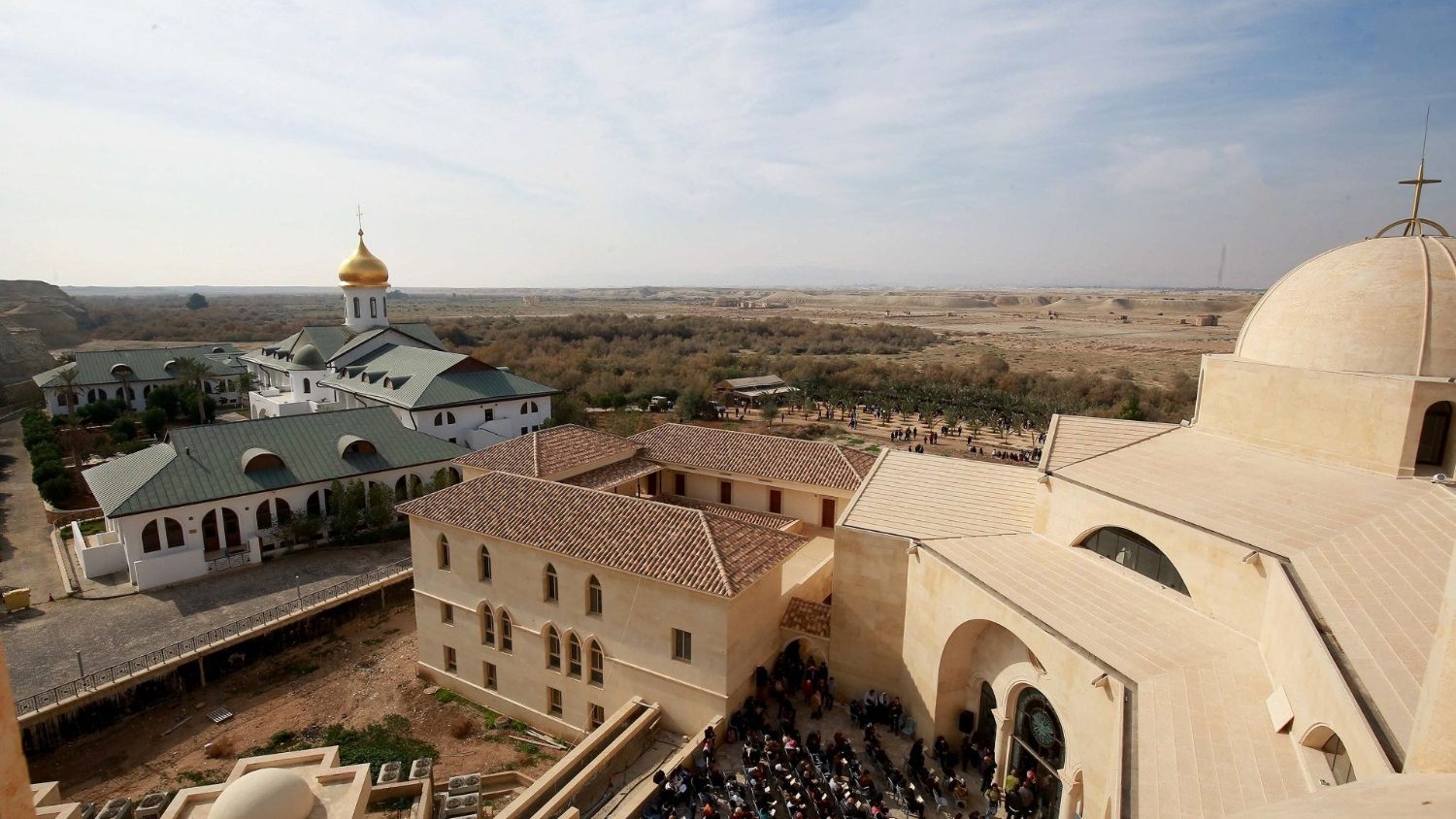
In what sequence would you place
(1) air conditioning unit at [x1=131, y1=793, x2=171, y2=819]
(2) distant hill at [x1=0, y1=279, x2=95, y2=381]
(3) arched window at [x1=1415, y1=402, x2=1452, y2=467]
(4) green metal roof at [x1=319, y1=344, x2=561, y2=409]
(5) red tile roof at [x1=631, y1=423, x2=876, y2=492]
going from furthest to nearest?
(2) distant hill at [x1=0, y1=279, x2=95, y2=381] → (4) green metal roof at [x1=319, y1=344, x2=561, y2=409] → (5) red tile roof at [x1=631, y1=423, x2=876, y2=492] → (1) air conditioning unit at [x1=131, y1=793, x2=171, y2=819] → (3) arched window at [x1=1415, y1=402, x2=1452, y2=467]

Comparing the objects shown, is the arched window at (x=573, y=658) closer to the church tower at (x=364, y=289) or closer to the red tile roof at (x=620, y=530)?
the red tile roof at (x=620, y=530)

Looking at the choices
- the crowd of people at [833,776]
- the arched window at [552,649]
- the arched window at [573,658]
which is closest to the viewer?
the crowd of people at [833,776]

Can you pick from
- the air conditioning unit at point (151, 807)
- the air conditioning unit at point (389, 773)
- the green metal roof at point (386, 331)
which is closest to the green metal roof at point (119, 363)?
the green metal roof at point (386, 331)

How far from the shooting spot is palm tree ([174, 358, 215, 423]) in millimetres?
50969

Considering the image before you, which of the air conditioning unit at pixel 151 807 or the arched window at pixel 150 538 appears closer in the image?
the air conditioning unit at pixel 151 807

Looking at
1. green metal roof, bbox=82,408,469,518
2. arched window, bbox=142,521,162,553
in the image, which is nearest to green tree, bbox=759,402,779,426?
green metal roof, bbox=82,408,469,518

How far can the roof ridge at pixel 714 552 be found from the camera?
54.9ft

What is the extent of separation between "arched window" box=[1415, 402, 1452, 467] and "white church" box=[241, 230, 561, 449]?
3862 cm

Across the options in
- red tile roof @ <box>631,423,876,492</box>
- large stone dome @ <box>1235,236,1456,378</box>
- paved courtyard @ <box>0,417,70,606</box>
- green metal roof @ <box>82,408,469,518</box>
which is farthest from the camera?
green metal roof @ <box>82,408,469,518</box>

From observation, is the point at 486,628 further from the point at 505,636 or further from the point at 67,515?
the point at 67,515

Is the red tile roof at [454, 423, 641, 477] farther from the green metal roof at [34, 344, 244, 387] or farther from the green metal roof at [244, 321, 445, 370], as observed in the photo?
the green metal roof at [34, 344, 244, 387]

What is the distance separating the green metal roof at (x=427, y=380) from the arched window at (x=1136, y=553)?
3410 cm

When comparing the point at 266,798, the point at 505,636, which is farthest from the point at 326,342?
the point at 266,798

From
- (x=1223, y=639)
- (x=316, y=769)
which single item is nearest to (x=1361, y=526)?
(x=1223, y=639)
